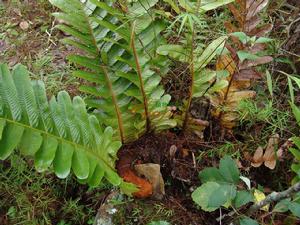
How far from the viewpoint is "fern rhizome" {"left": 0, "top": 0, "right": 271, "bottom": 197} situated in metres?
1.32

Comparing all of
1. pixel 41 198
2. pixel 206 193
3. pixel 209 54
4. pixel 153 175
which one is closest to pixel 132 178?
pixel 153 175

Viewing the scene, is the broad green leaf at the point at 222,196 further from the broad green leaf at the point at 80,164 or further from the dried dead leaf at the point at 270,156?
the broad green leaf at the point at 80,164

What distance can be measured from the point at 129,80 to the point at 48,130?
457mm

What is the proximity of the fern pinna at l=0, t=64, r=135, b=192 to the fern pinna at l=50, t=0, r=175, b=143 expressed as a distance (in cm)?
23

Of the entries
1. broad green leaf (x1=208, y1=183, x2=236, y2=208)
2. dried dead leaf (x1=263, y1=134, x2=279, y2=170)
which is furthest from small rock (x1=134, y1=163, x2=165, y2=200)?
dried dead leaf (x1=263, y1=134, x2=279, y2=170)

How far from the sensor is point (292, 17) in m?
1.81

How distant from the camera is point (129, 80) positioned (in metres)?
1.62

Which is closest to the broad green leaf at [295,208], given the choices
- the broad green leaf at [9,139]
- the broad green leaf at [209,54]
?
the broad green leaf at [209,54]

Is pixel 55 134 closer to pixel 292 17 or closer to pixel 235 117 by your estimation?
pixel 235 117

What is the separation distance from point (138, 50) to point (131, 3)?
185 mm

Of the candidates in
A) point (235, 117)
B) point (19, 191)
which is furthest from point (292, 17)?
point (19, 191)

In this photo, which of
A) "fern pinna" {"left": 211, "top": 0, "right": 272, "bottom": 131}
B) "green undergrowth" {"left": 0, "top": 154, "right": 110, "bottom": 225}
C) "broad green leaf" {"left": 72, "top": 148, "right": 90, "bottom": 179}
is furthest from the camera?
"green undergrowth" {"left": 0, "top": 154, "right": 110, "bottom": 225}

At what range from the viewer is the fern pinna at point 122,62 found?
1522 millimetres

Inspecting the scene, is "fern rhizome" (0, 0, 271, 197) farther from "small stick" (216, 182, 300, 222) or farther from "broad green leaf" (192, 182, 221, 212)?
"small stick" (216, 182, 300, 222)
